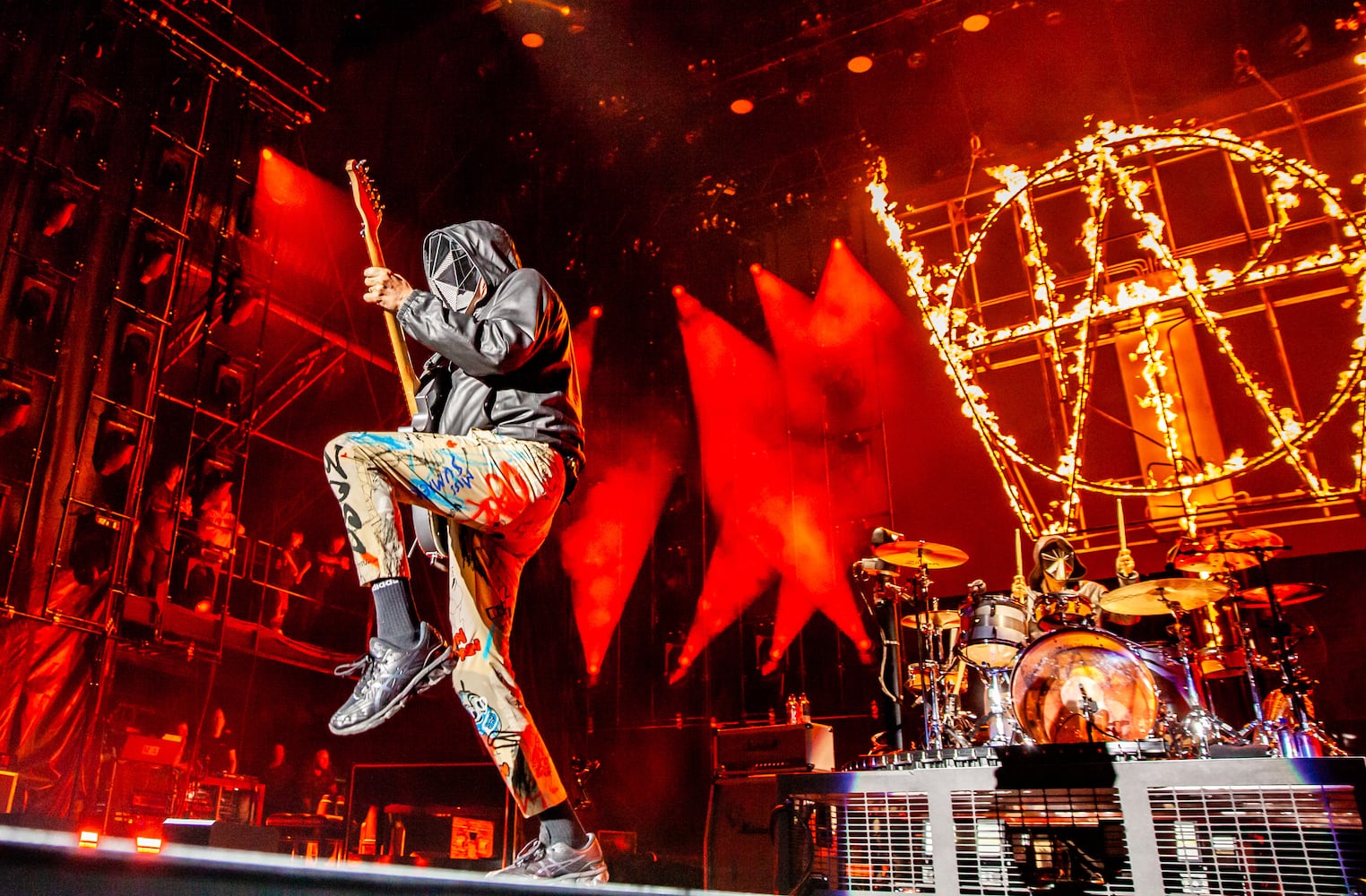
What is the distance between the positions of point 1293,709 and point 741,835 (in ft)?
11.6

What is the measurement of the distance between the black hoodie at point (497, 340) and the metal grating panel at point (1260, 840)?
6.65 ft


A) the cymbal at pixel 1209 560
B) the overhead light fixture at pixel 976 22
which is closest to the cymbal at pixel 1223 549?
the cymbal at pixel 1209 560

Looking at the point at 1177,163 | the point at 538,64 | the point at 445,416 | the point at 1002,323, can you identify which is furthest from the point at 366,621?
the point at 1177,163

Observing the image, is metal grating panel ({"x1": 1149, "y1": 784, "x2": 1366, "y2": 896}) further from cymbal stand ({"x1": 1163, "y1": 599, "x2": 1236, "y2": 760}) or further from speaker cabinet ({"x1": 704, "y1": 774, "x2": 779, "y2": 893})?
speaker cabinet ({"x1": 704, "y1": 774, "x2": 779, "y2": 893})

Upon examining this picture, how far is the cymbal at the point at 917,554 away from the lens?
5738 millimetres

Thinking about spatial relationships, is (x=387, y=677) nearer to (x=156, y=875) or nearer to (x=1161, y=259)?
(x=156, y=875)

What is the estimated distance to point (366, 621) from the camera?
8789mm

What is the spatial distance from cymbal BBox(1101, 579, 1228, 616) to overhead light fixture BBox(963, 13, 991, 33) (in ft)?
15.7

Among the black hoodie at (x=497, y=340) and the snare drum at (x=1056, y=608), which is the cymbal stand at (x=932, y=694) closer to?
the snare drum at (x=1056, y=608)

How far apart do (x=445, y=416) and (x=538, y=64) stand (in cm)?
639

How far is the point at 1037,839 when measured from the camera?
2.89 metres

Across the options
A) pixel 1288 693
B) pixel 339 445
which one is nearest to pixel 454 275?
pixel 339 445

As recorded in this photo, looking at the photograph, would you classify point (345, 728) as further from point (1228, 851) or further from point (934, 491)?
point (934, 491)

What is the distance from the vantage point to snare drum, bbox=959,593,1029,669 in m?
5.39
